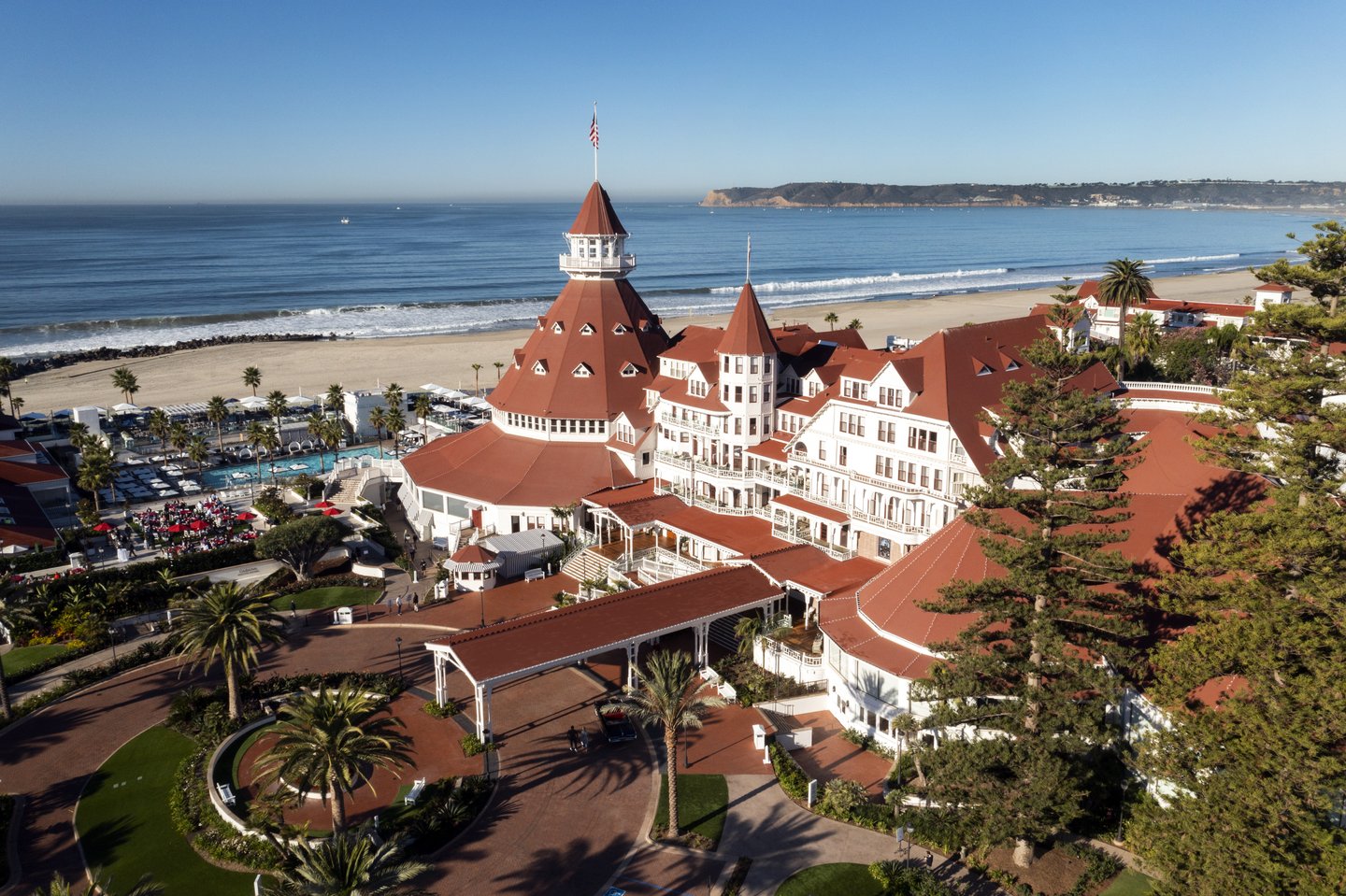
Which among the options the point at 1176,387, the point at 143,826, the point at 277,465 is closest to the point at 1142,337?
the point at 1176,387

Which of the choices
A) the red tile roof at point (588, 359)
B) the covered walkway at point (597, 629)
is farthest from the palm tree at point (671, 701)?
the red tile roof at point (588, 359)

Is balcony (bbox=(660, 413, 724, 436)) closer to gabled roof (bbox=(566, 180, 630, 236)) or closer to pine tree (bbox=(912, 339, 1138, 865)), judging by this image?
gabled roof (bbox=(566, 180, 630, 236))

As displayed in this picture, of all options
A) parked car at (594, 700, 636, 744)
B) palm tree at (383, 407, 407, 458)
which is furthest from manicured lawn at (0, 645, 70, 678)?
palm tree at (383, 407, 407, 458)

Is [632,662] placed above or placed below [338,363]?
below

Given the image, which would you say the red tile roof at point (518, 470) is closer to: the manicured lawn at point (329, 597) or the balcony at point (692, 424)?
the balcony at point (692, 424)

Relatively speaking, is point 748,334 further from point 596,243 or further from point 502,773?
point 502,773

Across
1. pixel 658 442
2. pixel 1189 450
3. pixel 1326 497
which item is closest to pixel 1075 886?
pixel 1326 497
